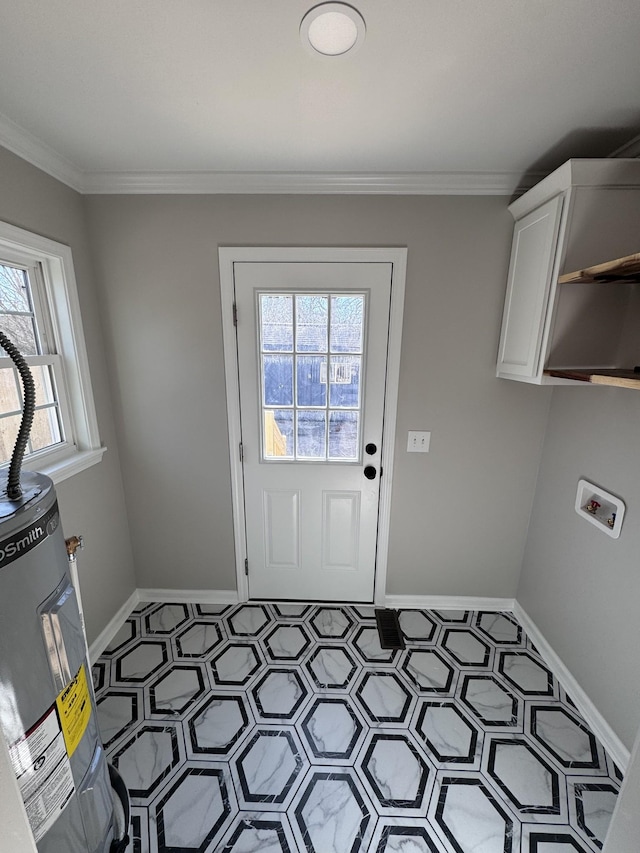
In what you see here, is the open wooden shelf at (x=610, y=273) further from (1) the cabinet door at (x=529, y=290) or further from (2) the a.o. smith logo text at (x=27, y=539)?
(2) the a.o. smith logo text at (x=27, y=539)

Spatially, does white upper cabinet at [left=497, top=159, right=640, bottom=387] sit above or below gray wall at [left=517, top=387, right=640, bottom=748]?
above

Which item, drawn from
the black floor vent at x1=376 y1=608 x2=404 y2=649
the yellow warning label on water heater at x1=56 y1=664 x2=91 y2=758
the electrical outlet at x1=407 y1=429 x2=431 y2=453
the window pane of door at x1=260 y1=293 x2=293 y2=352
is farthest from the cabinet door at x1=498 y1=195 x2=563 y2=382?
the yellow warning label on water heater at x1=56 y1=664 x2=91 y2=758

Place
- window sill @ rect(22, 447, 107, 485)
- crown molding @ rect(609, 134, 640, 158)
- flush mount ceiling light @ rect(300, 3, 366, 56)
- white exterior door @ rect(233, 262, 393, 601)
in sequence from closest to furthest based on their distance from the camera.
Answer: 1. flush mount ceiling light @ rect(300, 3, 366, 56)
2. crown molding @ rect(609, 134, 640, 158)
3. window sill @ rect(22, 447, 107, 485)
4. white exterior door @ rect(233, 262, 393, 601)

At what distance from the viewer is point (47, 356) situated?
5.09 feet

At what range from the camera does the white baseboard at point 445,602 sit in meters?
2.10

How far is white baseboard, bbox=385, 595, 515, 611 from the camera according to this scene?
6.88ft

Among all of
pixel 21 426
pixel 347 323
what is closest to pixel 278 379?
pixel 347 323

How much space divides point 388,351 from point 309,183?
0.84 m

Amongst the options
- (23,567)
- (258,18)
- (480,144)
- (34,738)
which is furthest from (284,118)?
(34,738)

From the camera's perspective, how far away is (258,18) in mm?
826

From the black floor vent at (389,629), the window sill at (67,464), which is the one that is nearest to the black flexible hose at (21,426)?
the window sill at (67,464)

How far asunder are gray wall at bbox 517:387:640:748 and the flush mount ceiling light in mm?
1468

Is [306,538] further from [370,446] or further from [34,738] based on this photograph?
[34,738]

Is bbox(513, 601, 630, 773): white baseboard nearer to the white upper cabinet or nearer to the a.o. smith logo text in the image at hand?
the white upper cabinet
